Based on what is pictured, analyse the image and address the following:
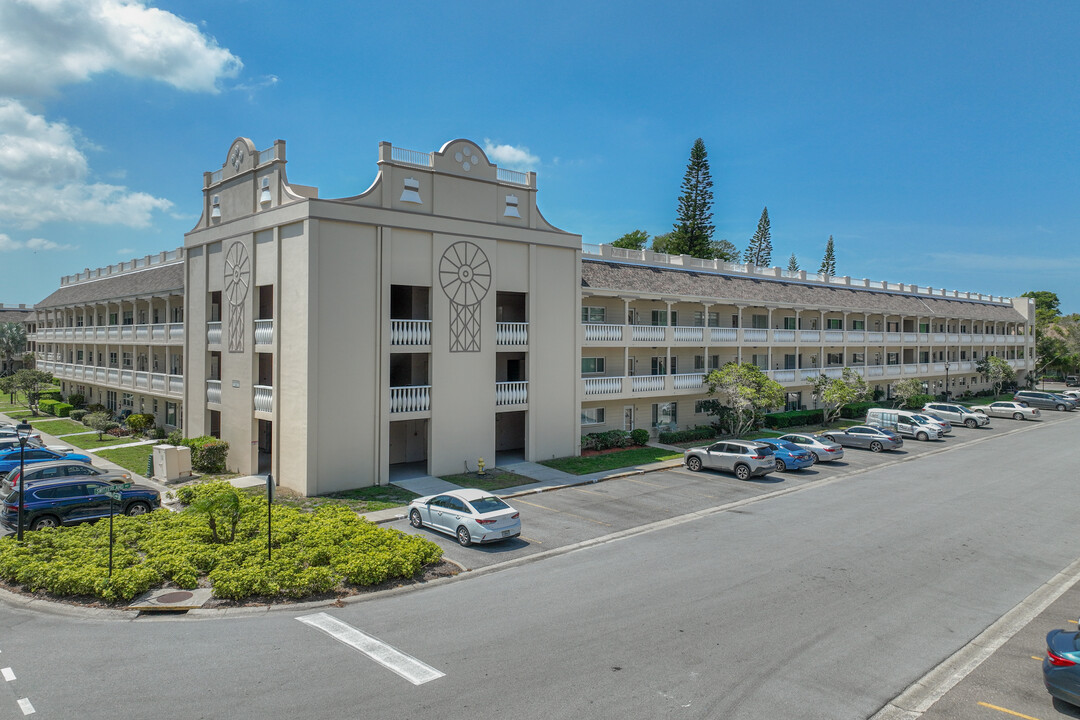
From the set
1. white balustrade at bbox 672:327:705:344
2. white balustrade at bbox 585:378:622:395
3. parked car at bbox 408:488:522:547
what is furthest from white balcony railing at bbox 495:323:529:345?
white balustrade at bbox 672:327:705:344

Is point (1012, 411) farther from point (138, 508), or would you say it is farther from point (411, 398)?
point (138, 508)

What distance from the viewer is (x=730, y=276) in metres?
45.6

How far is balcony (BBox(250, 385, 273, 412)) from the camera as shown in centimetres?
2650

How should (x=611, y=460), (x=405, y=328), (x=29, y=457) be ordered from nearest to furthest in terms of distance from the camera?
(x=29, y=457) → (x=405, y=328) → (x=611, y=460)

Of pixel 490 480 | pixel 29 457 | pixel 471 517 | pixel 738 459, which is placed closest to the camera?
pixel 471 517

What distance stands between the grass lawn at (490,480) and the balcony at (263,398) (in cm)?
756

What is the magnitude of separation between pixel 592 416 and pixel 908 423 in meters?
21.0

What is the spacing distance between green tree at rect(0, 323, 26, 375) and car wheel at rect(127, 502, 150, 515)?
55.8m

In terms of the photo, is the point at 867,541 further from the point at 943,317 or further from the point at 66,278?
the point at 66,278

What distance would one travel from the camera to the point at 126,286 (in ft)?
137

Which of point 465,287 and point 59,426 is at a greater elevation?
point 465,287

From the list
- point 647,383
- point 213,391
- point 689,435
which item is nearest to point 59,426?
point 213,391

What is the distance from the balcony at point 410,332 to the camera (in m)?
26.2

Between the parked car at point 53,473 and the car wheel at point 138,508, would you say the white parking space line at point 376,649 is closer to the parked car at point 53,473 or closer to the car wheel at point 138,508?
the car wheel at point 138,508
